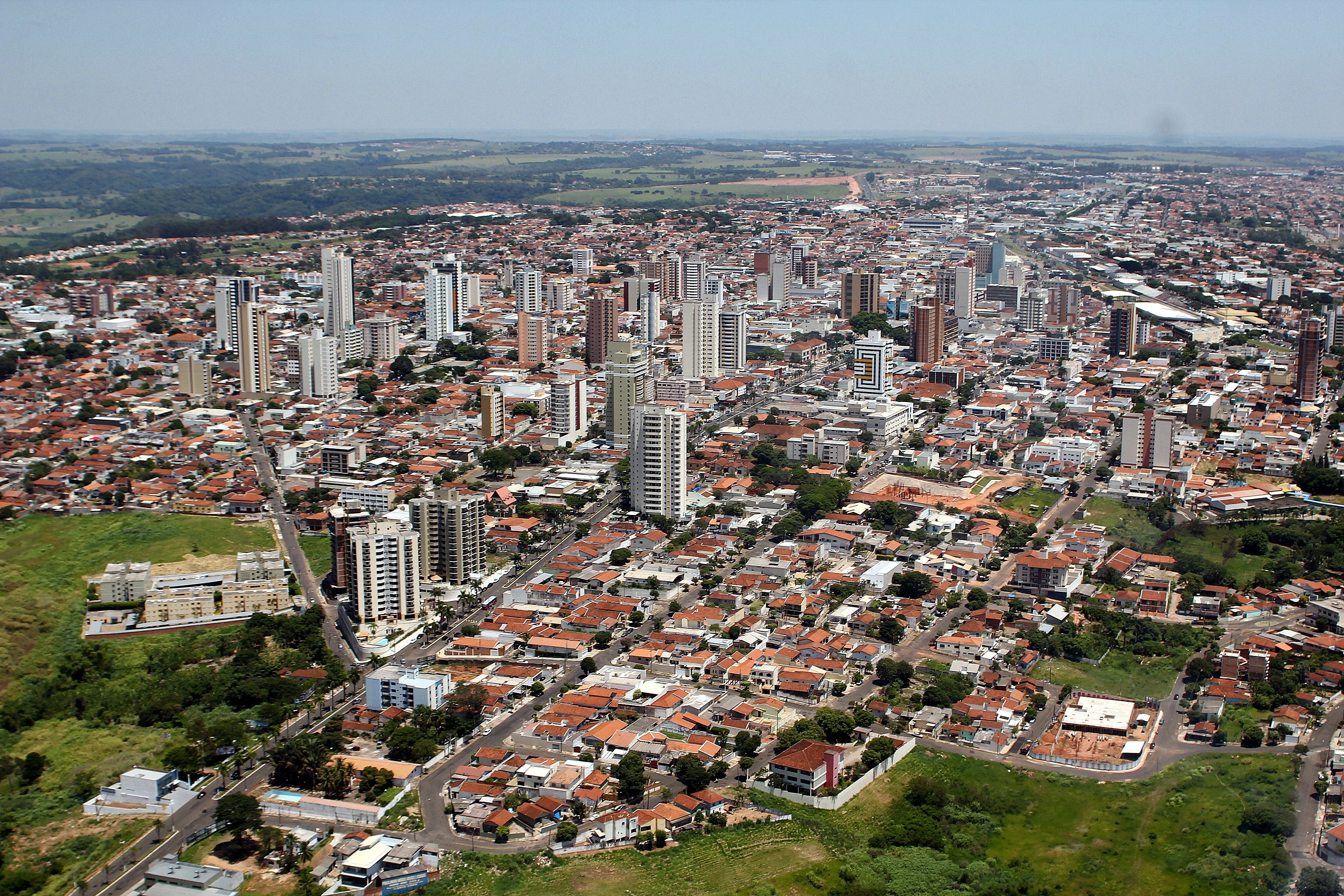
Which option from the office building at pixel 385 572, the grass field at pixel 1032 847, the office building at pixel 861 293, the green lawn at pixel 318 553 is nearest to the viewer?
the grass field at pixel 1032 847

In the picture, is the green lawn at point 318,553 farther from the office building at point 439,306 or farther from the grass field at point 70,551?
the office building at point 439,306

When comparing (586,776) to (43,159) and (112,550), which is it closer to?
(112,550)

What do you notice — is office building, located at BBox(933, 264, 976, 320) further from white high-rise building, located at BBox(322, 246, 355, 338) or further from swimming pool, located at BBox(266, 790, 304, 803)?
swimming pool, located at BBox(266, 790, 304, 803)

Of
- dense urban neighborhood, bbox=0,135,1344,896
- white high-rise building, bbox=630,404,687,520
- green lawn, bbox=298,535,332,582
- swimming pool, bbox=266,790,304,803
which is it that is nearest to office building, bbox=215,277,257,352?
dense urban neighborhood, bbox=0,135,1344,896

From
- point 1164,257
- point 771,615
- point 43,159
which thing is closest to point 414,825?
point 771,615

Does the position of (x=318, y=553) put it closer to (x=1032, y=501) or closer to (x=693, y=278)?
(x=1032, y=501)

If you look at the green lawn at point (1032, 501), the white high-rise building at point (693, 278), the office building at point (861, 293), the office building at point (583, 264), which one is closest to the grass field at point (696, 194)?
the office building at point (583, 264)
